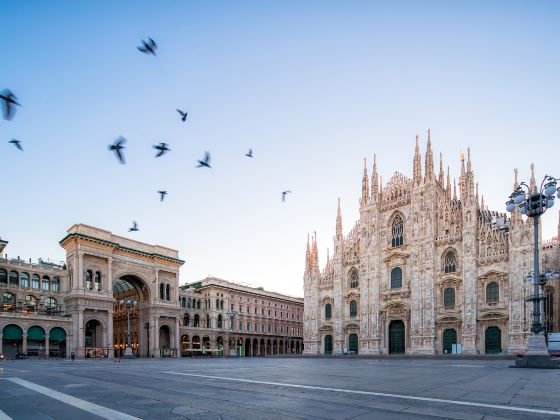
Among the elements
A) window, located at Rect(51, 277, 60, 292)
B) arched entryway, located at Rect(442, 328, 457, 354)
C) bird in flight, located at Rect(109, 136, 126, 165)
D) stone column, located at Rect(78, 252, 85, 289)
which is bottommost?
arched entryway, located at Rect(442, 328, 457, 354)

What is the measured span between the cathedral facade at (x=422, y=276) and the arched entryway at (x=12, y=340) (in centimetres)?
3560

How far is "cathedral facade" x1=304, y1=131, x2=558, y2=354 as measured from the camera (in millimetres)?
43906

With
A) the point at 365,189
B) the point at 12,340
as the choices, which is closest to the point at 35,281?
the point at 12,340

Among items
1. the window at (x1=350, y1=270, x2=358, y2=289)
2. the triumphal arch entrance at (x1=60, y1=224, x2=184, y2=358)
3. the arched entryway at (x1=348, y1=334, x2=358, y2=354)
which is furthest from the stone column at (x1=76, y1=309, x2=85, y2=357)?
the window at (x1=350, y1=270, x2=358, y2=289)

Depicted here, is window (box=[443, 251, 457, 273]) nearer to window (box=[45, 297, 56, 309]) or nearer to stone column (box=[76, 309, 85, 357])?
stone column (box=[76, 309, 85, 357])

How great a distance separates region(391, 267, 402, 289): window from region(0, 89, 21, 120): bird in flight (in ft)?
162

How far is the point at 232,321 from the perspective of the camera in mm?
84625

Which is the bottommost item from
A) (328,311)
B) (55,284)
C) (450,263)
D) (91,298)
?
(328,311)

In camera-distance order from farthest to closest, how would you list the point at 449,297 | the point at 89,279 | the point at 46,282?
1. the point at 46,282
2. the point at 89,279
3. the point at 449,297

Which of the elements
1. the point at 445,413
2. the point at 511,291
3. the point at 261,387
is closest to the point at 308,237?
the point at 511,291

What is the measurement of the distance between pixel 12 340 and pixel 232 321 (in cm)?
3776

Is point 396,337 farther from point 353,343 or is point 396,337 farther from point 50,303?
point 50,303

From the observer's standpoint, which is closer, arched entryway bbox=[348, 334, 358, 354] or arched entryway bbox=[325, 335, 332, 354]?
arched entryway bbox=[348, 334, 358, 354]

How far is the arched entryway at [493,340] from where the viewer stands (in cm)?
4384
